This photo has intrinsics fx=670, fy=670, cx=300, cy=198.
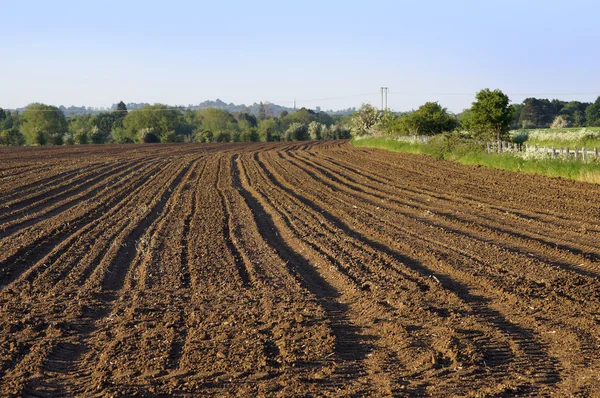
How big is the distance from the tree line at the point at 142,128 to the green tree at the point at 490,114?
56.0 m

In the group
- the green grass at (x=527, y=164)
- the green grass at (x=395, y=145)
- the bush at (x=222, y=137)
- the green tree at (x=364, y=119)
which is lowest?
the green grass at (x=527, y=164)

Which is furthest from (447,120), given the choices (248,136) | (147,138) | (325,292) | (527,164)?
(248,136)

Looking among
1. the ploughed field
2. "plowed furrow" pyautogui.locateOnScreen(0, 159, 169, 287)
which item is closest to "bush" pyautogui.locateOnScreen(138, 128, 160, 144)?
"plowed furrow" pyautogui.locateOnScreen(0, 159, 169, 287)

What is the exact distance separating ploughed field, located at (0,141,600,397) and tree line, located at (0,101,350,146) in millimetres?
66428

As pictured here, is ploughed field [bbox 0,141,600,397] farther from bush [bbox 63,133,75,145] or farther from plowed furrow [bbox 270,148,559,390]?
bush [bbox 63,133,75,145]

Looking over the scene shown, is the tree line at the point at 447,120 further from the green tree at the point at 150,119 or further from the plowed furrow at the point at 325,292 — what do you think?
the green tree at the point at 150,119

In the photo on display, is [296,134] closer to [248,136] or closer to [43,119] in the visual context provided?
[248,136]

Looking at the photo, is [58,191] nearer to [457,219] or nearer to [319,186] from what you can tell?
[319,186]

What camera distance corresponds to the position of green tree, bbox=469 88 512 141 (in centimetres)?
3600

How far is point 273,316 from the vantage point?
8000 mm

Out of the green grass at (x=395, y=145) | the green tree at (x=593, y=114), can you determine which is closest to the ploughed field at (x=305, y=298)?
the green grass at (x=395, y=145)

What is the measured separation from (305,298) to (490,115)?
98.0ft

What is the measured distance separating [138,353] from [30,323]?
1.93 meters

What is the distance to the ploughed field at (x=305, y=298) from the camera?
6.10m
